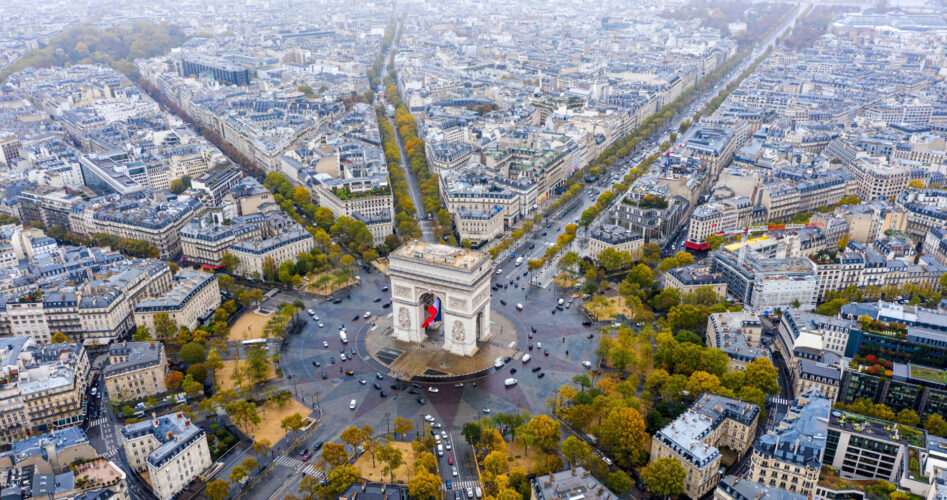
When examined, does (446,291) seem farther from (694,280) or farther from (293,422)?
(694,280)

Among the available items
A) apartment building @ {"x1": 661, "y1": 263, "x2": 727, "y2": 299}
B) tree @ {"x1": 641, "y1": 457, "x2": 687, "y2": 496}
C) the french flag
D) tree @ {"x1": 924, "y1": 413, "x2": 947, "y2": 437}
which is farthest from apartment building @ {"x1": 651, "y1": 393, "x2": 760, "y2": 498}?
the french flag

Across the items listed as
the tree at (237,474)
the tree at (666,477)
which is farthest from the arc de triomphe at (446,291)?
the tree at (237,474)

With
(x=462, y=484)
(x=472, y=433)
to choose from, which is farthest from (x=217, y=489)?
(x=472, y=433)

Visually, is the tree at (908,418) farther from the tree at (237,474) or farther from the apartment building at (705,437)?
the tree at (237,474)

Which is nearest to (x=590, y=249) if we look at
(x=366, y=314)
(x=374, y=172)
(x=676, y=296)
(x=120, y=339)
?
(x=676, y=296)

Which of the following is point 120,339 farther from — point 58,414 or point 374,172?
point 374,172
